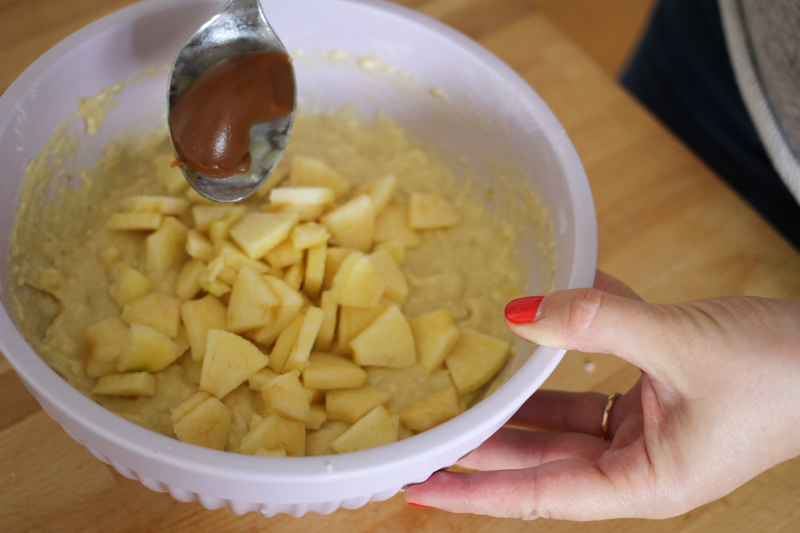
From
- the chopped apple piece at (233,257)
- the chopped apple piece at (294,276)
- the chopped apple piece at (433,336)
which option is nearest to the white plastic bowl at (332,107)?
the chopped apple piece at (433,336)

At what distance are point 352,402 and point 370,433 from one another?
0.29 feet

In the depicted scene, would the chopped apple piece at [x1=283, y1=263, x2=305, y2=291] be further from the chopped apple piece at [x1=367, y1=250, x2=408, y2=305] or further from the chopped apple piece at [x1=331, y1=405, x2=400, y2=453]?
the chopped apple piece at [x1=331, y1=405, x2=400, y2=453]

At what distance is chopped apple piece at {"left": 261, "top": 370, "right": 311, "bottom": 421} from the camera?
3.68 ft

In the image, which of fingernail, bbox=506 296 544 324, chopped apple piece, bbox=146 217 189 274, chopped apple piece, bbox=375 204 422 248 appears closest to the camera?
fingernail, bbox=506 296 544 324

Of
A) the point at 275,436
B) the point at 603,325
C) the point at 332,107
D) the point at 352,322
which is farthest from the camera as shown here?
the point at 332,107

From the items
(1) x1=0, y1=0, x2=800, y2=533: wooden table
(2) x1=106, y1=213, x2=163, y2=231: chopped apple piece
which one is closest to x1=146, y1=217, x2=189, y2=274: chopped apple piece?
(2) x1=106, y1=213, x2=163, y2=231: chopped apple piece

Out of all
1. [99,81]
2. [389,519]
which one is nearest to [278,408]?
[389,519]

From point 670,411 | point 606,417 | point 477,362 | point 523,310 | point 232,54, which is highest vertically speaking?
point 232,54

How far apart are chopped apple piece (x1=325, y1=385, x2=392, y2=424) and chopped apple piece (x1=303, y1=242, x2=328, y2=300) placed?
0.78 ft

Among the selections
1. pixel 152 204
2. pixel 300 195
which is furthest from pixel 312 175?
pixel 152 204

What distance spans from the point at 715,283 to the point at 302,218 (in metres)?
0.95

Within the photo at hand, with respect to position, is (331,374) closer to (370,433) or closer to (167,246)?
(370,433)

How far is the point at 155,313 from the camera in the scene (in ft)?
4.01

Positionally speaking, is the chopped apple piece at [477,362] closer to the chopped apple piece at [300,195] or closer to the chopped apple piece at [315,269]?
the chopped apple piece at [315,269]
